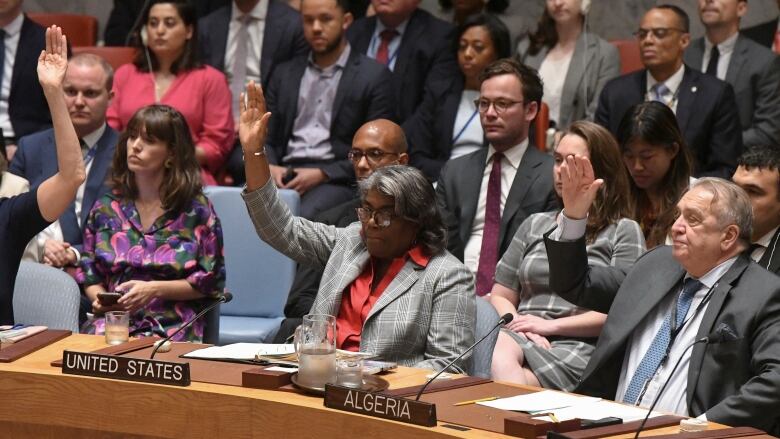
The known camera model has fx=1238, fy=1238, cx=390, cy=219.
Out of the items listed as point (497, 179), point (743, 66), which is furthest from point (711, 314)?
point (743, 66)

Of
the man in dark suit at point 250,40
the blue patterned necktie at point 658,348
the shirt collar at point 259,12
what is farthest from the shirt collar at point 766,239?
the shirt collar at point 259,12

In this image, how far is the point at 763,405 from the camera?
2684 millimetres

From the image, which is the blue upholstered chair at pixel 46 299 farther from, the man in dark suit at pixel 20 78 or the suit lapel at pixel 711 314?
the man in dark suit at pixel 20 78

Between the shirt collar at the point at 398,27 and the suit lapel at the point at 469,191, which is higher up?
the shirt collar at the point at 398,27

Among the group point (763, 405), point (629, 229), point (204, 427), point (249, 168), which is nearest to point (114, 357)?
point (204, 427)

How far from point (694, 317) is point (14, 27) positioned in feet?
11.3

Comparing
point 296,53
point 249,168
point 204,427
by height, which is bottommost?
point 204,427

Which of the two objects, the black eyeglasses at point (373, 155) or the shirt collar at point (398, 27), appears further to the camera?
the shirt collar at point (398, 27)

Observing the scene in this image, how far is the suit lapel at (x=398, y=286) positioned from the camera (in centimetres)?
304

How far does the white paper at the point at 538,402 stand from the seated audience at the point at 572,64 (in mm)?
2688

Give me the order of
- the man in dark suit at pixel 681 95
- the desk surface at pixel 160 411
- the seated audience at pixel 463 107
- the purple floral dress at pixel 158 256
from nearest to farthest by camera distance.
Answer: the desk surface at pixel 160 411, the purple floral dress at pixel 158 256, the man in dark suit at pixel 681 95, the seated audience at pixel 463 107

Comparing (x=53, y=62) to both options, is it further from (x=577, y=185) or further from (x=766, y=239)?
(x=766, y=239)

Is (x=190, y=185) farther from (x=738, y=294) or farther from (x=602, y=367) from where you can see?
(x=738, y=294)

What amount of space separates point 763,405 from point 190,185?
6.11ft
